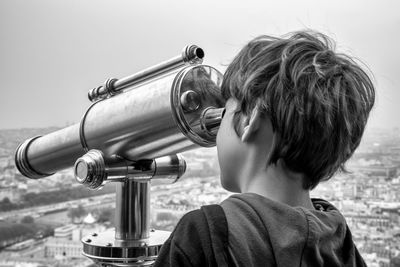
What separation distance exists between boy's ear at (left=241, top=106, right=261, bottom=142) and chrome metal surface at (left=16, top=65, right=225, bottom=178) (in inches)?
5.2

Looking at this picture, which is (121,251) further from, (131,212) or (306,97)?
(306,97)

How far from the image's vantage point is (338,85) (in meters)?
0.62

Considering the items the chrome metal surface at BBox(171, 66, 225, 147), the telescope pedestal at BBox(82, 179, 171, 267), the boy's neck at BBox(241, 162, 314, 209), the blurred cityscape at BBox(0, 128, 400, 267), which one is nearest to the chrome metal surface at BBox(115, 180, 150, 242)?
the telescope pedestal at BBox(82, 179, 171, 267)

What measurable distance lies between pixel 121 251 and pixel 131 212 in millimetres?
67

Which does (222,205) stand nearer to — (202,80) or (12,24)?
(202,80)

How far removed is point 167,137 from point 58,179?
26.9 inches

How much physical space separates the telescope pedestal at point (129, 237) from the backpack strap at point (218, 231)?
285 millimetres

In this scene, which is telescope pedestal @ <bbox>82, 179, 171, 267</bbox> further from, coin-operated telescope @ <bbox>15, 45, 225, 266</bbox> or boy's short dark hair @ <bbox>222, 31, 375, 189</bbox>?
boy's short dark hair @ <bbox>222, 31, 375, 189</bbox>

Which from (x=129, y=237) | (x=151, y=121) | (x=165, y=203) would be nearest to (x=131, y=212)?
(x=129, y=237)

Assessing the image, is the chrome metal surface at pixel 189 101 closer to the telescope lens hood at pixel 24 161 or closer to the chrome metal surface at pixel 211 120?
the chrome metal surface at pixel 211 120

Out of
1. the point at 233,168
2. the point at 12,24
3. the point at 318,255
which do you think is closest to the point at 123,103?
the point at 233,168

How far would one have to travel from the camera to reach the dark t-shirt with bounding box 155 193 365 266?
0.53 metres

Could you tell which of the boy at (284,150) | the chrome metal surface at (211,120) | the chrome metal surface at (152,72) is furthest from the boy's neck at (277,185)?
the chrome metal surface at (152,72)

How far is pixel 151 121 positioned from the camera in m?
0.75
